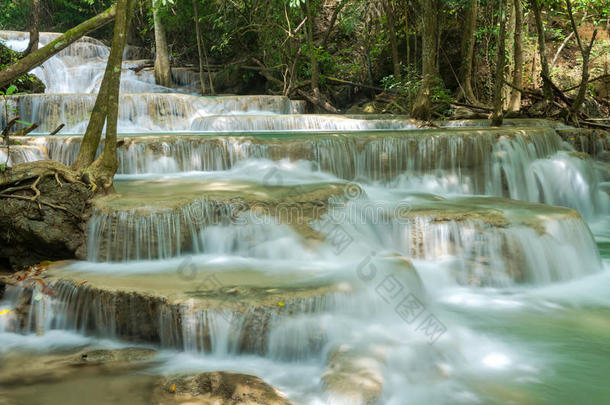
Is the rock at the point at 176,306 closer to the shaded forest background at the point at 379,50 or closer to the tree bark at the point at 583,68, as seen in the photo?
the tree bark at the point at 583,68

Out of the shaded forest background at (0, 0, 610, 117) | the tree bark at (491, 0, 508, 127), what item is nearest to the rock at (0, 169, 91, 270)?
the tree bark at (491, 0, 508, 127)

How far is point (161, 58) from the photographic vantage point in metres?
15.4

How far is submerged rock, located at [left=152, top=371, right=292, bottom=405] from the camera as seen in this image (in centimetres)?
299

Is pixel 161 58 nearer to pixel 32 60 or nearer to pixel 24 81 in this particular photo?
pixel 24 81

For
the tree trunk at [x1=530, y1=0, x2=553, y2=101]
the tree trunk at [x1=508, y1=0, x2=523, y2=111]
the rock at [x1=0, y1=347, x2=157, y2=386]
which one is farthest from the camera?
the tree trunk at [x1=530, y1=0, x2=553, y2=101]

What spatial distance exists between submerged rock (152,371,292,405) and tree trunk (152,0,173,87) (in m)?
13.8

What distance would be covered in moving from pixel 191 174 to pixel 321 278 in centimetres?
345

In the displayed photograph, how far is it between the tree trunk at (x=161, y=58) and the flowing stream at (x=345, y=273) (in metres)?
9.14

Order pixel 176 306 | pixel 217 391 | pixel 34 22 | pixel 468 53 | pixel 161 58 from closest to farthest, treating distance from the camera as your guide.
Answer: pixel 217 391 → pixel 176 306 → pixel 34 22 → pixel 468 53 → pixel 161 58

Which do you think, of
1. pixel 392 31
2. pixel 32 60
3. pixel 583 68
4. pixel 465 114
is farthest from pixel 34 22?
pixel 583 68

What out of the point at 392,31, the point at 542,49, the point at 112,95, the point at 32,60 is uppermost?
the point at 392,31

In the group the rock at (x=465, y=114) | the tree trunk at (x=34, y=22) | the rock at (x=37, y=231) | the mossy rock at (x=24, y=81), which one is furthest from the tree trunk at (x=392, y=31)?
the rock at (x=37, y=231)

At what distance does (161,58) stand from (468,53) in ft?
30.1

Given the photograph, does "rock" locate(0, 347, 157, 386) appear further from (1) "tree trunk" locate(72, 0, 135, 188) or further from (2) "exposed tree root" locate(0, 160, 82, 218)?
(1) "tree trunk" locate(72, 0, 135, 188)
